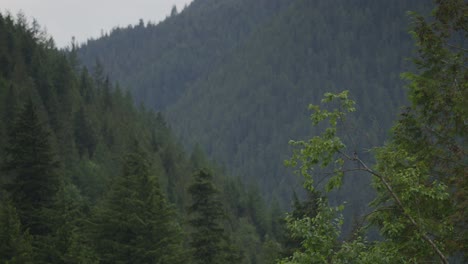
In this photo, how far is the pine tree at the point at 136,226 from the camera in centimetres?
2253

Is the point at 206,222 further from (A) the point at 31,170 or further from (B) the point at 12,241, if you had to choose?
(B) the point at 12,241

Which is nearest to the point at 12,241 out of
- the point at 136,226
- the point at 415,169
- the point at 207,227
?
the point at 136,226

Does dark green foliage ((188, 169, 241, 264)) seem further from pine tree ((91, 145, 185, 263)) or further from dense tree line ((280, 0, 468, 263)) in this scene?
dense tree line ((280, 0, 468, 263))

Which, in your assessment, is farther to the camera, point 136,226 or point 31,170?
point 31,170

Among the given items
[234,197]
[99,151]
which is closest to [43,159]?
[99,151]

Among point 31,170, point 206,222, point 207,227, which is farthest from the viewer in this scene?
point 206,222

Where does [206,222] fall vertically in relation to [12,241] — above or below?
above

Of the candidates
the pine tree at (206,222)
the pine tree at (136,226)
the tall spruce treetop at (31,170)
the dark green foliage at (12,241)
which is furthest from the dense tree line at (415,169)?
the tall spruce treetop at (31,170)

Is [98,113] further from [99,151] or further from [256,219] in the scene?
[256,219]

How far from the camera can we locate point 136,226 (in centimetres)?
2270

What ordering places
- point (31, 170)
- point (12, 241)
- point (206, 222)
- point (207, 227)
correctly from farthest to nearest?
point (206, 222), point (207, 227), point (31, 170), point (12, 241)

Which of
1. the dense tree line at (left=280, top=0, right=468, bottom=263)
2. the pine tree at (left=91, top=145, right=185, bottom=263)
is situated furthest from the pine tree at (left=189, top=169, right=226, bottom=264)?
the dense tree line at (left=280, top=0, right=468, bottom=263)

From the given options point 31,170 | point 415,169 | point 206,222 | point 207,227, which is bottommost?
point 415,169

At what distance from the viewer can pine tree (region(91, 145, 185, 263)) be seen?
22.5m
